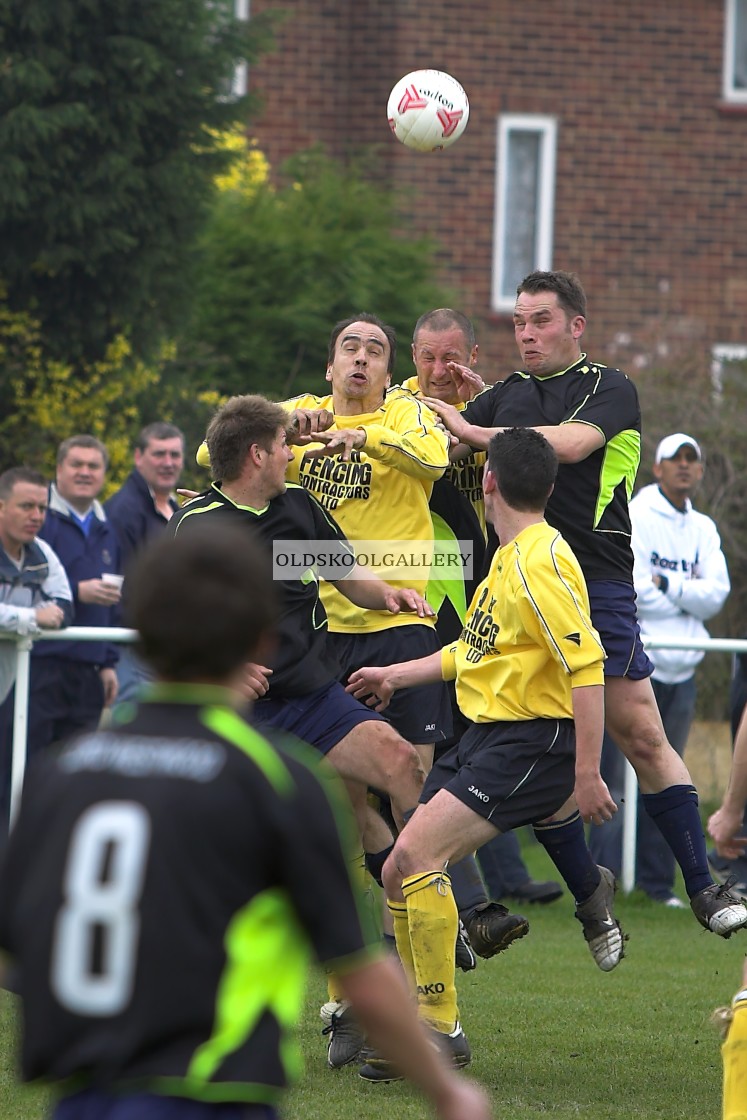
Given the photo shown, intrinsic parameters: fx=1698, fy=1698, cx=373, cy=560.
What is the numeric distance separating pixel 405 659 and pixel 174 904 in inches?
165

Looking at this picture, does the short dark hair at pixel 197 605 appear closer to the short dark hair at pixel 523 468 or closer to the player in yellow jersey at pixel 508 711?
the player in yellow jersey at pixel 508 711

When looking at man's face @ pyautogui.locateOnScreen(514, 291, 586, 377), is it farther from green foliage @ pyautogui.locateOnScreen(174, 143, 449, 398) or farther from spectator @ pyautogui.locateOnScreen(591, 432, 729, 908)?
green foliage @ pyautogui.locateOnScreen(174, 143, 449, 398)

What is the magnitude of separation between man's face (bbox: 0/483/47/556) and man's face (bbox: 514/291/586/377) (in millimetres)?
3244

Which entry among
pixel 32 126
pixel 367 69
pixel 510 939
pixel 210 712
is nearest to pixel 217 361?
pixel 32 126

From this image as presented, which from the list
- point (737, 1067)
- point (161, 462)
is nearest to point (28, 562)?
point (161, 462)

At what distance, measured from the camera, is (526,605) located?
18.6ft

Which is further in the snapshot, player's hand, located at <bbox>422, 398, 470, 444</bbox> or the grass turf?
player's hand, located at <bbox>422, 398, 470, 444</bbox>

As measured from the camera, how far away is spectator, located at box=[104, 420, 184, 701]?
1011 cm

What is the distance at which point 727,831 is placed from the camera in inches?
192

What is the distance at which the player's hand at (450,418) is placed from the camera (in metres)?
6.47

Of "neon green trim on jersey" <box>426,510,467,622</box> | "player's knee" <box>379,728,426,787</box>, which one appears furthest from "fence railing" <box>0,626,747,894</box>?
"player's knee" <box>379,728,426,787</box>

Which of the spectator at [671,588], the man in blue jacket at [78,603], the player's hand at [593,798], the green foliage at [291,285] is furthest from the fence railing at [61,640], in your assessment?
the green foliage at [291,285]

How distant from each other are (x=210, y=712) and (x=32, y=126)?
10.7 metres

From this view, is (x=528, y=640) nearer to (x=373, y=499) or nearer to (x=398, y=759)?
(x=398, y=759)
